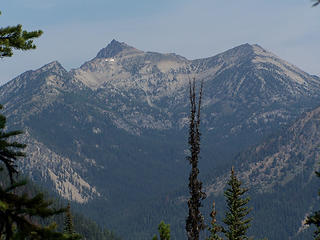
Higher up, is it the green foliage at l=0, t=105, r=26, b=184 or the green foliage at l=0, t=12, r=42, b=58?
the green foliage at l=0, t=12, r=42, b=58

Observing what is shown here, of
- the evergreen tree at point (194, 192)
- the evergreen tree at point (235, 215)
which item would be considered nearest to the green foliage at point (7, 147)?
the evergreen tree at point (194, 192)

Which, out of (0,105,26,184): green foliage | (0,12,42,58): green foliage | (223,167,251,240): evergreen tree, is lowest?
(223,167,251,240): evergreen tree

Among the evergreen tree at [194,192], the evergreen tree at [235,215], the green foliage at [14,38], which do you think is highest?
the green foliage at [14,38]

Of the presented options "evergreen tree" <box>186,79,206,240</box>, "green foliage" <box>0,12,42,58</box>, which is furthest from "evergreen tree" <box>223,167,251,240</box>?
"green foliage" <box>0,12,42,58</box>

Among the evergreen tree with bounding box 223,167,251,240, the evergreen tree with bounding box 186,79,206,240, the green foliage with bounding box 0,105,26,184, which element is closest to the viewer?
the green foliage with bounding box 0,105,26,184

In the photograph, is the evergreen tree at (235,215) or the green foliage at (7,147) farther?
the evergreen tree at (235,215)

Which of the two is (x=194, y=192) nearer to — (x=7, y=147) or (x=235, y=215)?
(x=7, y=147)

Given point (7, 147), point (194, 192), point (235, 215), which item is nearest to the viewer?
point (7, 147)

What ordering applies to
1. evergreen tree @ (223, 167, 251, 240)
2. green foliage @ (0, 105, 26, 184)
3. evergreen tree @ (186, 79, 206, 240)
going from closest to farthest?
green foliage @ (0, 105, 26, 184) < evergreen tree @ (186, 79, 206, 240) < evergreen tree @ (223, 167, 251, 240)

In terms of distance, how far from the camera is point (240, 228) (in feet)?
137

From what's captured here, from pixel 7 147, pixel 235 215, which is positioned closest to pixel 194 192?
pixel 7 147

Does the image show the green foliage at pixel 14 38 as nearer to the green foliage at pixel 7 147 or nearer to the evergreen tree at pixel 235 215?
the green foliage at pixel 7 147

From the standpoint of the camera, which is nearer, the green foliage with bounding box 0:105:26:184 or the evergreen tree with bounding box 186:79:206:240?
the green foliage with bounding box 0:105:26:184

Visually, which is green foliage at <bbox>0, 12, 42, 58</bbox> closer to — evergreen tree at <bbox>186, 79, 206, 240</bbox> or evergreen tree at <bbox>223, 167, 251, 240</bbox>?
evergreen tree at <bbox>186, 79, 206, 240</bbox>
